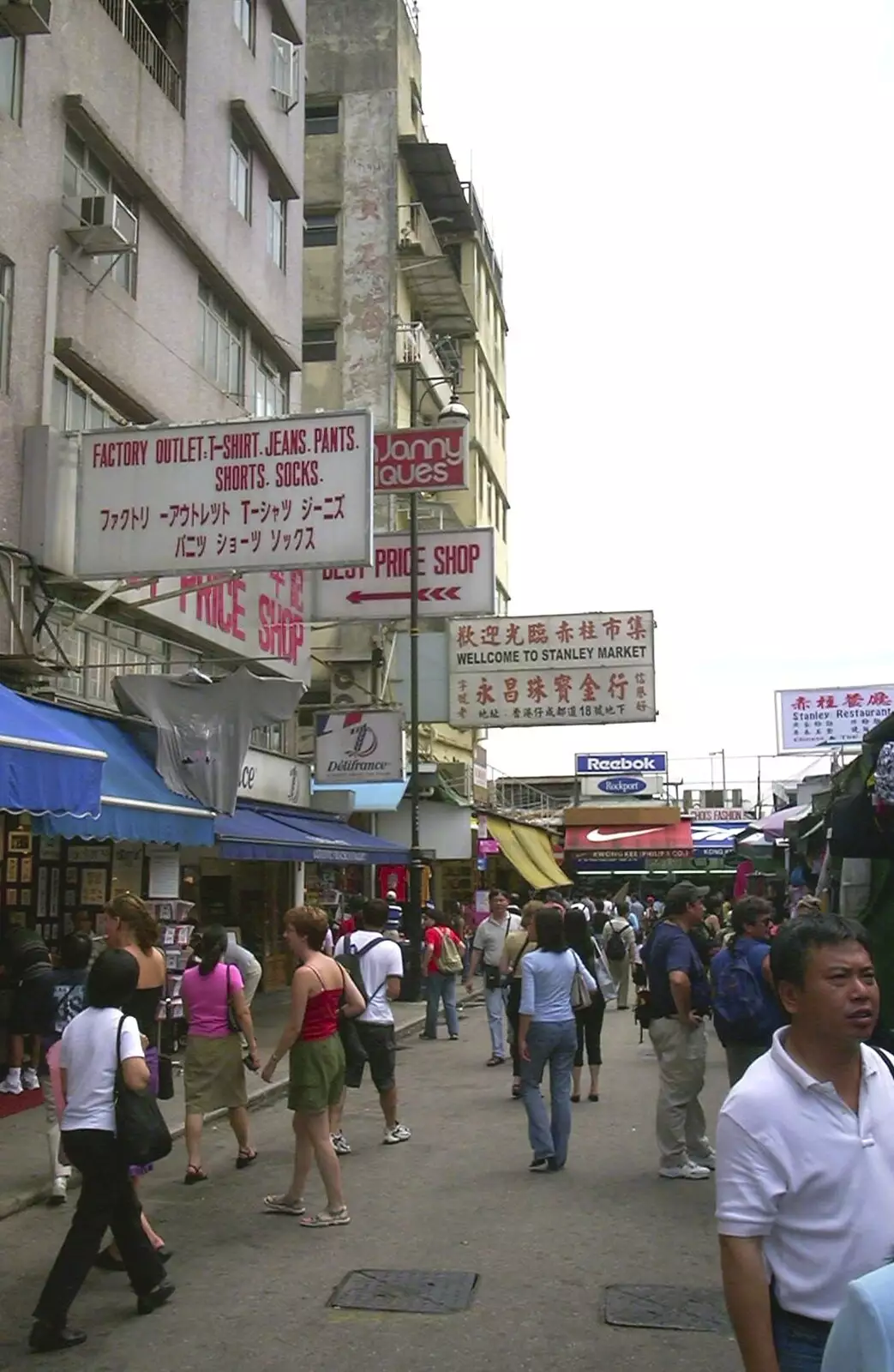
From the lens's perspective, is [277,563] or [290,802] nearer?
[277,563]

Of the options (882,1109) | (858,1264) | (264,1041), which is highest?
(882,1109)

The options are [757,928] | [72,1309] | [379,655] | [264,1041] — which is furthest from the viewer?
[379,655]

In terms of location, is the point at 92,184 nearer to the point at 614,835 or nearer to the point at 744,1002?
the point at 744,1002

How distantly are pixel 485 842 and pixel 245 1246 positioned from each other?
2282 centimetres

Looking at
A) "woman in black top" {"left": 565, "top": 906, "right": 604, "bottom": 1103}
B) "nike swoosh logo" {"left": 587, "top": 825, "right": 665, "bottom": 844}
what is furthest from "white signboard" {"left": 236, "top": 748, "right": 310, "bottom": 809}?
"nike swoosh logo" {"left": 587, "top": 825, "right": 665, "bottom": 844}

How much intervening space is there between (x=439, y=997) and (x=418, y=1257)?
11.2 m

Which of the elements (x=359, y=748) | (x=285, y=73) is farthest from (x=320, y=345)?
(x=359, y=748)

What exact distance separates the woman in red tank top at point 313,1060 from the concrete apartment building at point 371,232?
68.2 ft

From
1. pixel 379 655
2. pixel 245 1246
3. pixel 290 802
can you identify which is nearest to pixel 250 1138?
pixel 245 1246

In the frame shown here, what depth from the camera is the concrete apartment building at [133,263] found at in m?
12.3

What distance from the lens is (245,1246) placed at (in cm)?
706

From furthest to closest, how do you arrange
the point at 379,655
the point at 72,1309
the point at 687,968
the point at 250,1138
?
the point at 379,655 < the point at 250,1138 < the point at 687,968 < the point at 72,1309

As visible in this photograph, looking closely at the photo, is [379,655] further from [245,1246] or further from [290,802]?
[245,1246]

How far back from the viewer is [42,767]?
8844 mm
